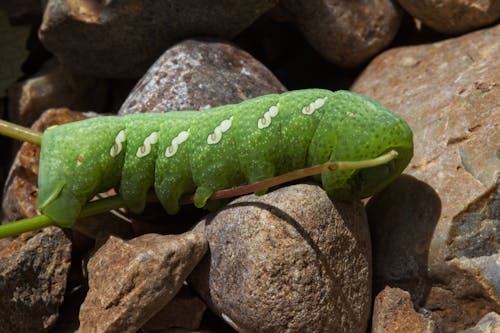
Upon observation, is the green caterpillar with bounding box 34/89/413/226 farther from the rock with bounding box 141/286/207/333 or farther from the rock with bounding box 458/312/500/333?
the rock with bounding box 458/312/500/333

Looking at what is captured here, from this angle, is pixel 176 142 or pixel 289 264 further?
pixel 176 142

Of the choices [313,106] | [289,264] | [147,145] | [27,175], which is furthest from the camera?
[27,175]

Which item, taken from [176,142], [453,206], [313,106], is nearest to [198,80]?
[176,142]

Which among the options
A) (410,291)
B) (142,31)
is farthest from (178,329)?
(142,31)

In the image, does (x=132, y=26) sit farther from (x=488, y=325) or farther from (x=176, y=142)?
(x=488, y=325)

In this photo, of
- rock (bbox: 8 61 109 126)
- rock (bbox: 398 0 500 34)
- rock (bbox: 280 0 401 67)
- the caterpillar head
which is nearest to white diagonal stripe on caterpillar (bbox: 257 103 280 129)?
the caterpillar head

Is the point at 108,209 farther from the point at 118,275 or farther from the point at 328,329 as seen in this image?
the point at 328,329

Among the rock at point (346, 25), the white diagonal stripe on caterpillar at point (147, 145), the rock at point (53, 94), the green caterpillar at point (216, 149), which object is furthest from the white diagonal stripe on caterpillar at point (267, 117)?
the rock at point (53, 94)
